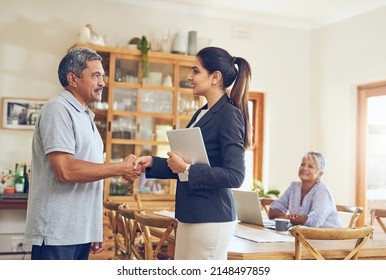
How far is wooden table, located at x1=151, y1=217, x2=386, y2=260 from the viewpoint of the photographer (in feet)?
6.55

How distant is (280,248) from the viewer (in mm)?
2121

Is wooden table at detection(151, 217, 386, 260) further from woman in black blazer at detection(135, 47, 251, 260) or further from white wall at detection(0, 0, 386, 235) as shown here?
white wall at detection(0, 0, 386, 235)

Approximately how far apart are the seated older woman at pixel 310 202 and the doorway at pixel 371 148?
5.30 ft

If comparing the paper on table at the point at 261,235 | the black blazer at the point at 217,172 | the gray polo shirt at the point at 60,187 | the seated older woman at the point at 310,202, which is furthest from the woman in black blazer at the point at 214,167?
the seated older woman at the point at 310,202

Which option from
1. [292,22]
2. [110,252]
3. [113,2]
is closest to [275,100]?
[292,22]

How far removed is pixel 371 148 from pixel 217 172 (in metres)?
3.45

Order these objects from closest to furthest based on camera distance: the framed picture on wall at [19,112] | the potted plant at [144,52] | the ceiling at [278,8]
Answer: the framed picture on wall at [19,112] → the potted plant at [144,52] → the ceiling at [278,8]

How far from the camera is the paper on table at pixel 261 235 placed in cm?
233

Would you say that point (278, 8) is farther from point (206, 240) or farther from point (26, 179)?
point (206, 240)

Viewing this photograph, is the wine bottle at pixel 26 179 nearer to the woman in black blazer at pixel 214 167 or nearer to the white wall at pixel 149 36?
the white wall at pixel 149 36

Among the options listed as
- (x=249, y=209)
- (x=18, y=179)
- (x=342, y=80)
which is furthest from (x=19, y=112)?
(x=342, y=80)

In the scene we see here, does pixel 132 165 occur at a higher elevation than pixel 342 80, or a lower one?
lower

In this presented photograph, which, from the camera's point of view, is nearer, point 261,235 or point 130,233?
point 261,235
